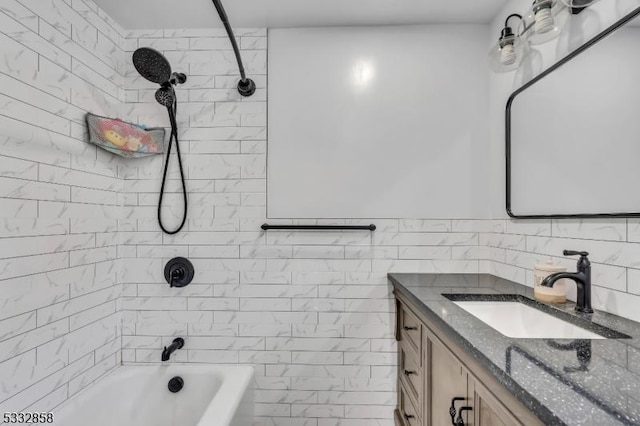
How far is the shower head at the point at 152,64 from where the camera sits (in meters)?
1.51

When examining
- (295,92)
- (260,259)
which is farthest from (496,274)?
(295,92)

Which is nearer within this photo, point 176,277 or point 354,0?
point 354,0

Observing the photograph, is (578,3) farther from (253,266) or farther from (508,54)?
(253,266)

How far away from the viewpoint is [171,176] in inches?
73.9

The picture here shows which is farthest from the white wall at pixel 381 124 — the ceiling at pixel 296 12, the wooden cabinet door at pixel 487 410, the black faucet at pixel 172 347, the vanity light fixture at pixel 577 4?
the wooden cabinet door at pixel 487 410

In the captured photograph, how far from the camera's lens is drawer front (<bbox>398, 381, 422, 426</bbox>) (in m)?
1.43

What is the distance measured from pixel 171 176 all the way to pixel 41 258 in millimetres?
748

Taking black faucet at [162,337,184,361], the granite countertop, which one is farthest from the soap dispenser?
black faucet at [162,337,184,361]

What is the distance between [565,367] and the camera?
69cm

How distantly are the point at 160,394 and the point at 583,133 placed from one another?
245 cm

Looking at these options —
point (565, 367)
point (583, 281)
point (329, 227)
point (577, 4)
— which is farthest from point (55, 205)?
point (577, 4)

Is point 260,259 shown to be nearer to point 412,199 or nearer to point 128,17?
point 412,199

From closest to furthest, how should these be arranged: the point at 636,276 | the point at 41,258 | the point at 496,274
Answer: the point at 636,276 < the point at 41,258 < the point at 496,274

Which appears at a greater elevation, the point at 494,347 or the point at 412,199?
the point at 412,199
